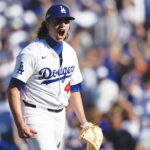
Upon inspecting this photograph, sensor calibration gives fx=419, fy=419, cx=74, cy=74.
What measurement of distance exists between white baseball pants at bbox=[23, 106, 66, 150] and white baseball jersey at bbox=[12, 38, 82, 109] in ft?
0.27

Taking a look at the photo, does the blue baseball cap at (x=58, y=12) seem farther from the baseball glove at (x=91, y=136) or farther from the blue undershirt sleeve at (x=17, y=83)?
the baseball glove at (x=91, y=136)

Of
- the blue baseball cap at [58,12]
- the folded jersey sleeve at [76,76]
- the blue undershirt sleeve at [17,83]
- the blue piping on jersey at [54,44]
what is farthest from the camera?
the folded jersey sleeve at [76,76]

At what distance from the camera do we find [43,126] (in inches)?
145

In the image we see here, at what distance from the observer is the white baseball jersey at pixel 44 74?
361 cm

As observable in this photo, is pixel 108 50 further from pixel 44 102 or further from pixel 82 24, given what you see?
pixel 44 102

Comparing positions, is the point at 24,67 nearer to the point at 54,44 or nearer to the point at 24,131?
the point at 54,44

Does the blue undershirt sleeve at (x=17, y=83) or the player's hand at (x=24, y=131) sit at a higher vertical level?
the blue undershirt sleeve at (x=17, y=83)

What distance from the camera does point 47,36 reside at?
3867 millimetres

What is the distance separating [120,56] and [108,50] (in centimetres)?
31

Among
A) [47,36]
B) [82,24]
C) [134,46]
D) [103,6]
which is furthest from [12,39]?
[47,36]

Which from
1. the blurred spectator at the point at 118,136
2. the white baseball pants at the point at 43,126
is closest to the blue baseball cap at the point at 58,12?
the white baseball pants at the point at 43,126

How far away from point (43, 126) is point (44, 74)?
1.51ft

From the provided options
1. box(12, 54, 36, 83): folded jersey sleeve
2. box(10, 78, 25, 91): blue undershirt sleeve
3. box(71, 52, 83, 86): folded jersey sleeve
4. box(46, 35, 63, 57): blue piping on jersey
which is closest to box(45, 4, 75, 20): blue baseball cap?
box(46, 35, 63, 57): blue piping on jersey

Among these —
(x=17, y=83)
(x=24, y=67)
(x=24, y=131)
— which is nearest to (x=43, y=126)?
(x=24, y=131)
